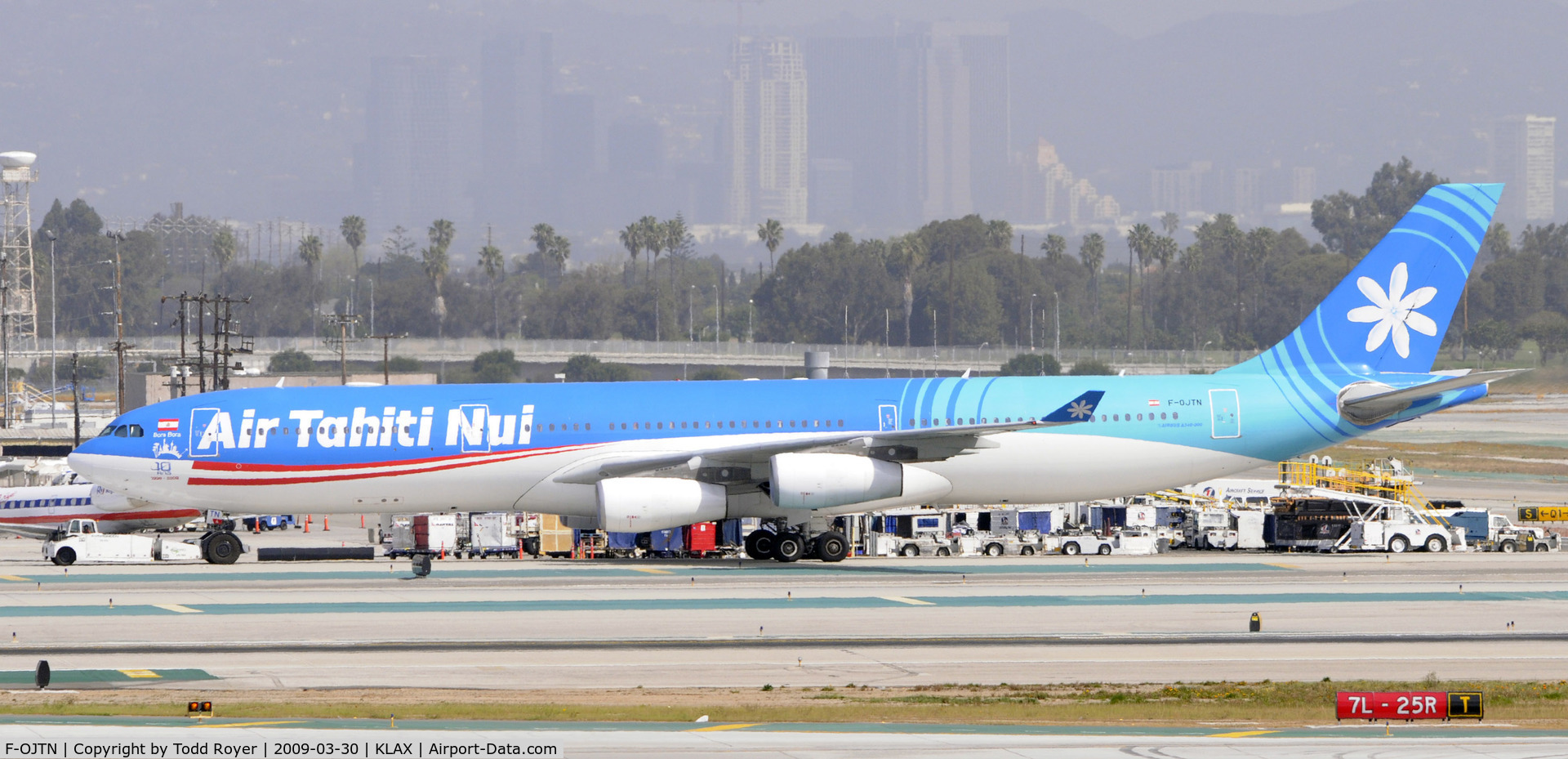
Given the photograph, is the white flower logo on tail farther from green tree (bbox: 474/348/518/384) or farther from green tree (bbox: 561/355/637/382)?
green tree (bbox: 474/348/518/384)

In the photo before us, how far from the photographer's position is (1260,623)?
2456 centimetres

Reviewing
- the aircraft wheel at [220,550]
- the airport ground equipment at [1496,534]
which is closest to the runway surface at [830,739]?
the aircraft wheel at [220,550]

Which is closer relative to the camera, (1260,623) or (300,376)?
(1260,623)

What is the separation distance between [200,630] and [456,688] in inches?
276

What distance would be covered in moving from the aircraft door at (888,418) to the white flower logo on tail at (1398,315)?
1084 cm

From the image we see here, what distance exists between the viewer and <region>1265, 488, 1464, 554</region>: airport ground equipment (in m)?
39.4

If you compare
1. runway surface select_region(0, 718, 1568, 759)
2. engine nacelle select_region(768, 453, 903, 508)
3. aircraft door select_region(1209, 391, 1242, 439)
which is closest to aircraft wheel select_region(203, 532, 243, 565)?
engine nacelle select_region(768, 453, 903, 508)

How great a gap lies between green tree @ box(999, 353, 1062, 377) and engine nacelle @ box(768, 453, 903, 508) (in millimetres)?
94363

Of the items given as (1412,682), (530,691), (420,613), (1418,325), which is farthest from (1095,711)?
(1418,325)

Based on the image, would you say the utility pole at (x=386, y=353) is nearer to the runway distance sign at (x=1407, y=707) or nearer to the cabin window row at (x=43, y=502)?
the cabin window row at (x=43, y=502)

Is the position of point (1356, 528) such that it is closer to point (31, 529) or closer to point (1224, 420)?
point (1224, 420)

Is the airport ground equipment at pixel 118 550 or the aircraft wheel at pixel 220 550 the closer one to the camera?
the aircraft wheel at pixel 220 550

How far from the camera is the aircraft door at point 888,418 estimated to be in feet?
115

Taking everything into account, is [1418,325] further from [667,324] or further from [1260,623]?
[667,324]
